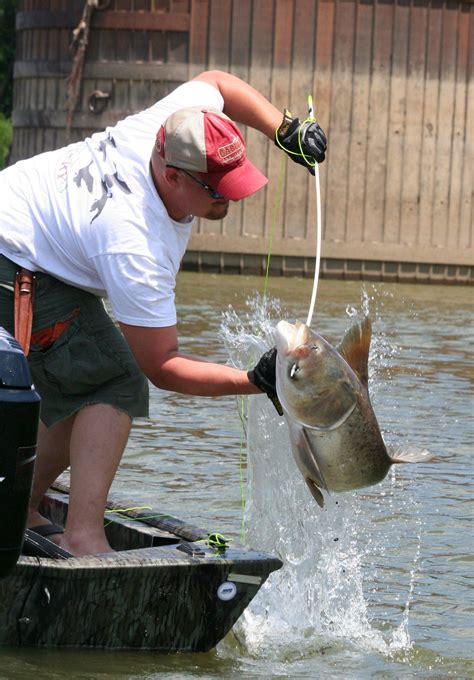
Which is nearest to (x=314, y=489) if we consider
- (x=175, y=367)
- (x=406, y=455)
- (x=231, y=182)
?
(x=406, y=455)

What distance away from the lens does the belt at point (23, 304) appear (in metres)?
4.46

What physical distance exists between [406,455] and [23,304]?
121 centimetres

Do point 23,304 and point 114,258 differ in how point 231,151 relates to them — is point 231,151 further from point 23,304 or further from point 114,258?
point 23,304

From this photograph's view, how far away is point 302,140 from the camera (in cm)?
484

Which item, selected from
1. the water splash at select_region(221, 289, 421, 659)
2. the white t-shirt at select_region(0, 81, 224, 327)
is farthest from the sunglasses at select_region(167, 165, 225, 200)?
the water splash at select_region(221, 289, 421, 659)

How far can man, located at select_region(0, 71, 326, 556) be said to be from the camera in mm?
4188

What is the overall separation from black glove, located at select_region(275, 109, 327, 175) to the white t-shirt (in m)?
0.36

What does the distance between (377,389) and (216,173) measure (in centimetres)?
452

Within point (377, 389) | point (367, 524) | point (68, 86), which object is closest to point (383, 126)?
point (68, 86)

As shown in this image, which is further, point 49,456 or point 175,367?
point 49,456

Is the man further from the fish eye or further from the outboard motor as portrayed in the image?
the outboard motor

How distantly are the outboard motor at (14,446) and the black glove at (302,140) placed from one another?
1312mm

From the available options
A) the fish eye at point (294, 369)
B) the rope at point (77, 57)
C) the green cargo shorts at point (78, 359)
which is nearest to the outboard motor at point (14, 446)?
the green cargo shorts at point (78, 359)

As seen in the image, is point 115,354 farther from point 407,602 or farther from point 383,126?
point 383,126
